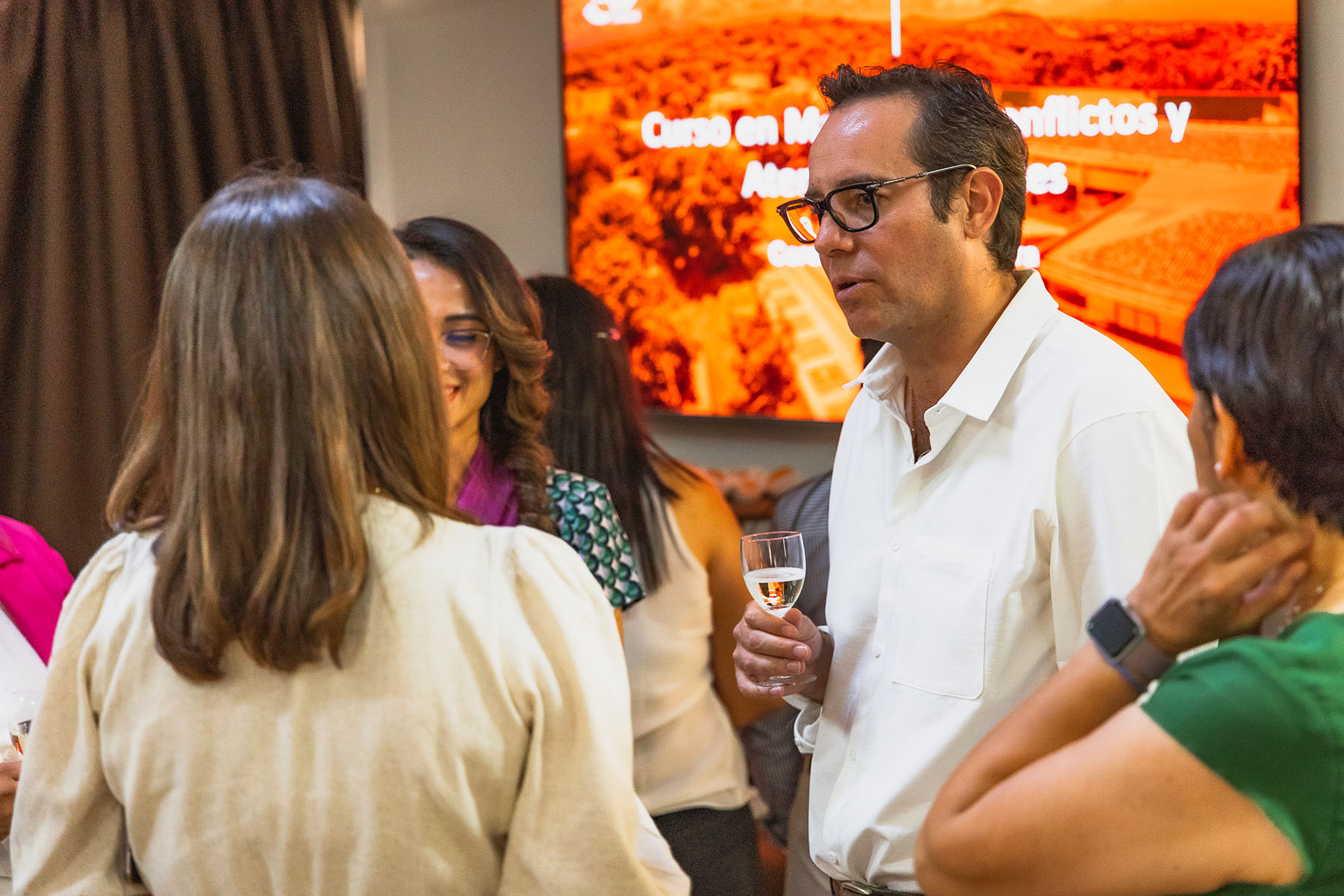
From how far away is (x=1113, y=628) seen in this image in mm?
957

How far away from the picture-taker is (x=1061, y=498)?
138 cm

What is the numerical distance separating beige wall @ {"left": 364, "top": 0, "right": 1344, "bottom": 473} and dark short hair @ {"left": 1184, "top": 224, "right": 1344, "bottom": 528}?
244 cm

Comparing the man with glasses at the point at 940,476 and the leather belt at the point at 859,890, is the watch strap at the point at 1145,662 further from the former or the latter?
the leather belt at the point at 859,890

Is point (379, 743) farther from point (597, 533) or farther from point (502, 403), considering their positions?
point (502, 403)

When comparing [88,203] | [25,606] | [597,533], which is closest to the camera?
→ [25,606]

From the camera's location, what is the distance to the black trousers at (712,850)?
2164 mm

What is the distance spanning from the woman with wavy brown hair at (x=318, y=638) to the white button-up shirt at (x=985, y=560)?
1.55ft

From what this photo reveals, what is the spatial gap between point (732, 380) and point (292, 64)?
166 cm

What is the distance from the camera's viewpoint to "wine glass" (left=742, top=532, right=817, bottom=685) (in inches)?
62.9

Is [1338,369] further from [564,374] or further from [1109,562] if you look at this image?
[564,374]

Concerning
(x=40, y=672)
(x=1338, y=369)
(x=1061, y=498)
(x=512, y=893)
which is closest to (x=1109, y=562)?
(x=1061, y=498)

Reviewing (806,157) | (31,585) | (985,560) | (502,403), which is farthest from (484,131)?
(985,560)

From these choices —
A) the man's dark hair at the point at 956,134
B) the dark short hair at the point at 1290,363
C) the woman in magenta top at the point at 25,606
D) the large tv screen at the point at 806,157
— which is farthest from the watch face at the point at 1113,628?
the large tv screen at the point at 806,157

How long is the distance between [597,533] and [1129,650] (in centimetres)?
119
